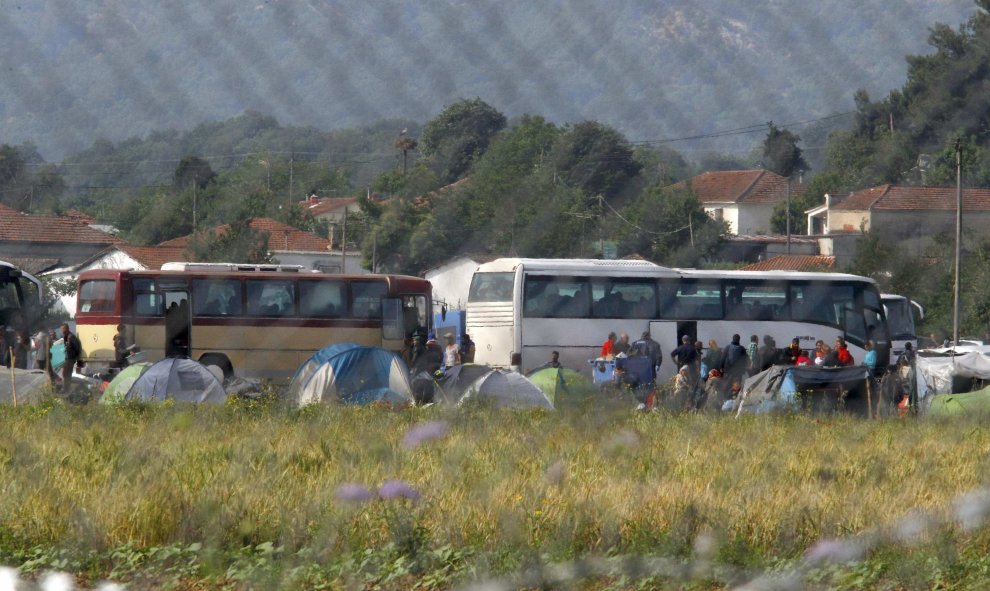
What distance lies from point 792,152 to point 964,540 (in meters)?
1.74

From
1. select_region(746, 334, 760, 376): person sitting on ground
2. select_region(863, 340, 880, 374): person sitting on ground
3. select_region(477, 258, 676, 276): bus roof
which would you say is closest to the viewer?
select_region(746, 334, 760, 376): person sitting on ground

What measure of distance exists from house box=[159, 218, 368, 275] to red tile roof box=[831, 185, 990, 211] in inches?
48.7

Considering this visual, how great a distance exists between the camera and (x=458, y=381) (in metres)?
8.15

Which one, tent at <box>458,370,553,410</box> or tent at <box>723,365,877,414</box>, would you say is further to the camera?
tent at <box>723,365,877,414</box>

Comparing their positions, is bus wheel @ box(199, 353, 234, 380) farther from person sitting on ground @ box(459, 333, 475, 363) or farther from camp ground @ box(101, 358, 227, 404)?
camp ground @ box(101, 358, 227, 404)

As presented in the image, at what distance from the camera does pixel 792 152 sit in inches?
74.8

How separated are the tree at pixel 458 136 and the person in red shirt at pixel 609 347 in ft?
25.2

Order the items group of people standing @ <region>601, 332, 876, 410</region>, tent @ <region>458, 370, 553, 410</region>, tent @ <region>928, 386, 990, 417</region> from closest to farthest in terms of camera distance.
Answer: tent @ <region>928, 386, 990, 417</region>, tent @ <region>458, 370, 553, 410</region>, group of people standing @ <region>601, 332, 876, 410</region>

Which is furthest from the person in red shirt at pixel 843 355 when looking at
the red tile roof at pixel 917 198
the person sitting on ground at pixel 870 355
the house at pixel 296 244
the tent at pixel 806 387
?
the red tile roof at pixel 917 198

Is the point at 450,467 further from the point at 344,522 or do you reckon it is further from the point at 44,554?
the point at 44,554

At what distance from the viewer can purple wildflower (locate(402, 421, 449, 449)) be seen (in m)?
4.84

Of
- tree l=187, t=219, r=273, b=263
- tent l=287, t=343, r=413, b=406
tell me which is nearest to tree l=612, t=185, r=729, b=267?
tree l=187, t=219, r=273, b=263

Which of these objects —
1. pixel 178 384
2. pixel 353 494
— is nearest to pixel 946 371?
pixel 178 384

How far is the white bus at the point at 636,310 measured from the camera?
1099 centimetres
